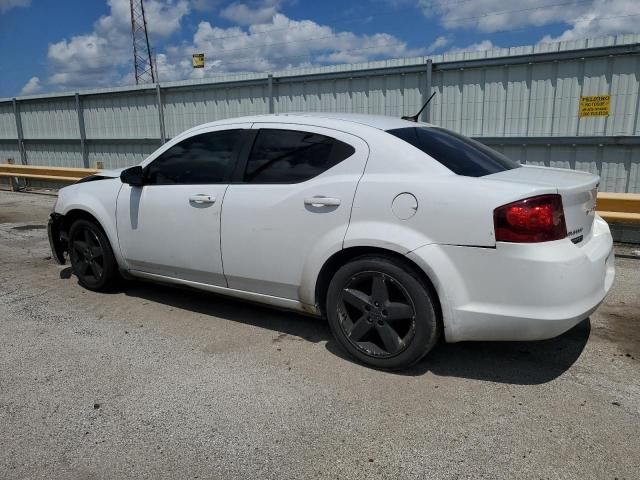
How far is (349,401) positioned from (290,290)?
0.95m

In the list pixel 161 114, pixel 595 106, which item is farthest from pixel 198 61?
pixel 595 106

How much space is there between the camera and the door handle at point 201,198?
389cm

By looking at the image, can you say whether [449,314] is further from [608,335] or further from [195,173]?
[195,173]

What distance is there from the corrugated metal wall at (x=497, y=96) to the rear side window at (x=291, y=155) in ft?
17.7

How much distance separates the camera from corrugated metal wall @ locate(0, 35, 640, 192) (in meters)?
7.21

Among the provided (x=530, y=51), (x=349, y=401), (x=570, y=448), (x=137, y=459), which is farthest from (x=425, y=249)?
(x=530, y=51)

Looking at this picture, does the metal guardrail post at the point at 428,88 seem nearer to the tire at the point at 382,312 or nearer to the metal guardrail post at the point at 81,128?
the tire at the point at 382,312

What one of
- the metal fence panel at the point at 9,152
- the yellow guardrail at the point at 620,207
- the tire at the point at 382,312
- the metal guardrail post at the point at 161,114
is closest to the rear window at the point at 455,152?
the tire at the point at 382,312

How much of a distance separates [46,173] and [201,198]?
35.7ft

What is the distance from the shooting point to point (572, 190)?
9.82 ft

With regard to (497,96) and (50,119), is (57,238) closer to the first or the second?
(497,96)

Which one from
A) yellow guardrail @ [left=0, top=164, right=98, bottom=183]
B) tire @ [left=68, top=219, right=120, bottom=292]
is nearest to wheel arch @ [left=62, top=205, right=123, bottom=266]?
tire @ [left=68, top=219, right=120, bottom=292]

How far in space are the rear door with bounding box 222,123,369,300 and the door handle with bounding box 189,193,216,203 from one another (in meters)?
0.15

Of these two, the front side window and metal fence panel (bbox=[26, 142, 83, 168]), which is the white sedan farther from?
metal fence panel (bbox=[26, 142, 83, 168])
